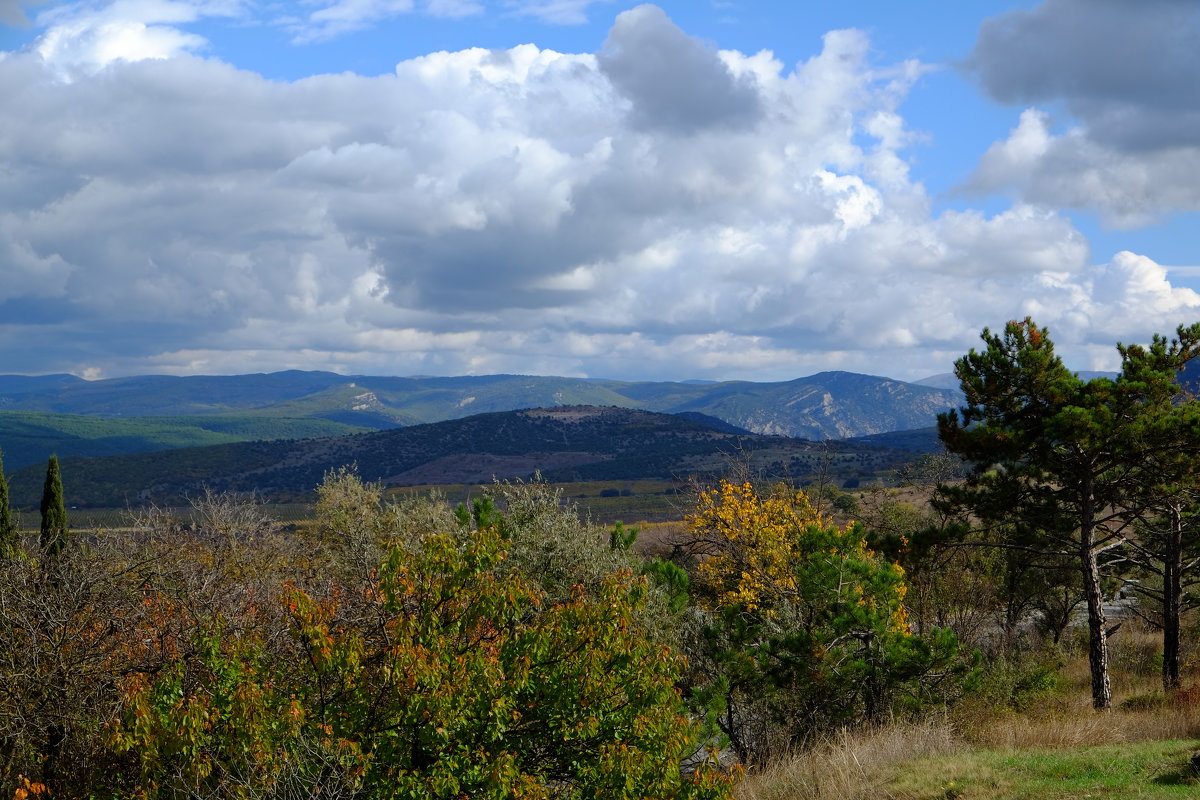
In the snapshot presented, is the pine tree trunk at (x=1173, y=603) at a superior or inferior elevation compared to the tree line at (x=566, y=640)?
inferior

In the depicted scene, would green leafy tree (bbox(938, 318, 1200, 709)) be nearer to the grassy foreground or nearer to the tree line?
the tree line

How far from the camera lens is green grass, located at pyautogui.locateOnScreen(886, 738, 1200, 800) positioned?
12.2 m

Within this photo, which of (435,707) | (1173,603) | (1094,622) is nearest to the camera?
(435,707)

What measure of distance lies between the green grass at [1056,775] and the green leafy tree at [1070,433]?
597cm

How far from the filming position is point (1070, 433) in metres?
18.7

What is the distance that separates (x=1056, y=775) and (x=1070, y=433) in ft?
25.7

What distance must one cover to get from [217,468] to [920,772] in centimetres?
20533

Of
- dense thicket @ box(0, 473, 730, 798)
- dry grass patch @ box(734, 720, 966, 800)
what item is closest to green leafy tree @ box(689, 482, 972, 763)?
dry grass patch @ box(734, 720, 966, 800)

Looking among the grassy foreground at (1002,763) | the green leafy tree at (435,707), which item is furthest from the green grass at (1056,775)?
the green leafy tree at (435,707)

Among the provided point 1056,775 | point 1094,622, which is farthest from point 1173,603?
point 1056,775

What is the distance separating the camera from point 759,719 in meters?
19.2

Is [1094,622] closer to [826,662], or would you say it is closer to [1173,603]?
[1173,603]

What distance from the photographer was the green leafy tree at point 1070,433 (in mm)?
18828

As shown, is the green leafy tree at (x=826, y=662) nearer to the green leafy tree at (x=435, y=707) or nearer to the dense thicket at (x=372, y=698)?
the dense thicket at (x=372, y=698)
